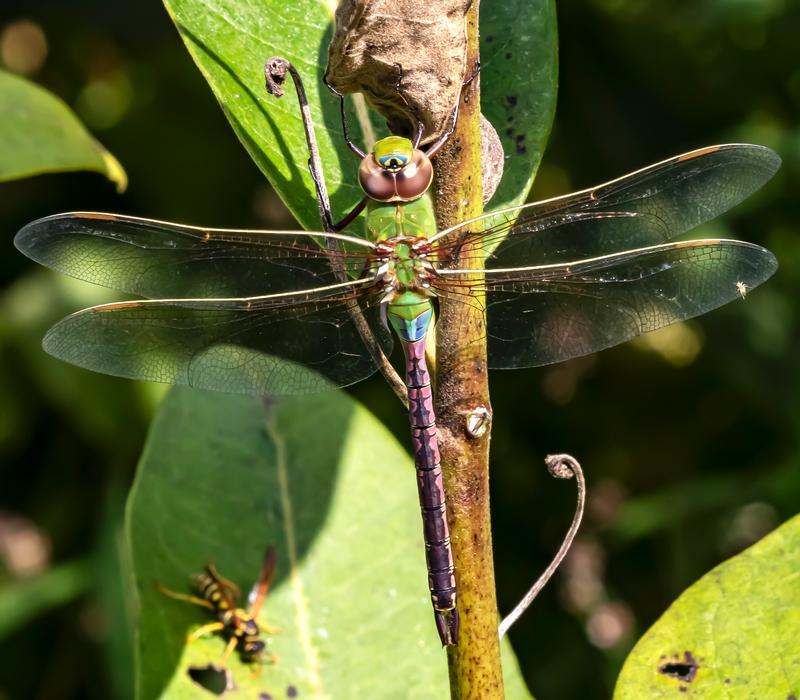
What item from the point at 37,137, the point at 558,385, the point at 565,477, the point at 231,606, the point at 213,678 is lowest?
the point at 213,678

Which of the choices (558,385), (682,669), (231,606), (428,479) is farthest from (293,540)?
(558,385)

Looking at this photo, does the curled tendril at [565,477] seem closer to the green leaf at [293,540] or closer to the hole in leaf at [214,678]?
the green leaf at [293,540]

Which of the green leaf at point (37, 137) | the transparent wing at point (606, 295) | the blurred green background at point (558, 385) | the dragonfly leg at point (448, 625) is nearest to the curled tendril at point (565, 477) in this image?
the dragonfly leg at point (448, 625)

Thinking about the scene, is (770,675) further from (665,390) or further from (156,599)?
(665,390)

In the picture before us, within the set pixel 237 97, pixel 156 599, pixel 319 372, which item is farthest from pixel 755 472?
pixel 237 97

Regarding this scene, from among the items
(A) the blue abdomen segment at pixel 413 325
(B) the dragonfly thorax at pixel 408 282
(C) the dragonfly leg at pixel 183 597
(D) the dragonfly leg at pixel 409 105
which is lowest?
(C) the dragonfly leg at pixel 183 597

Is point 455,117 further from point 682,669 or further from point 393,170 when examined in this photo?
point 682,669
